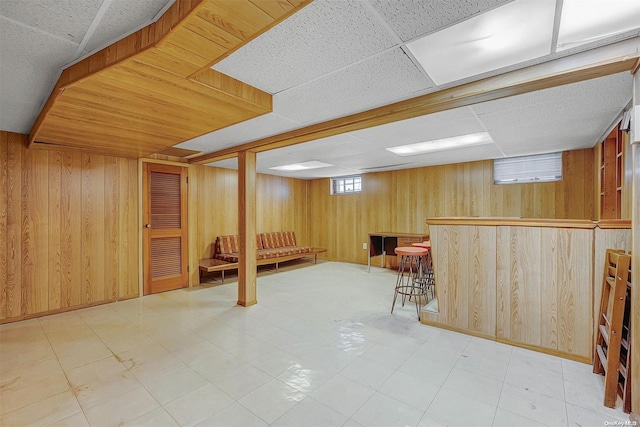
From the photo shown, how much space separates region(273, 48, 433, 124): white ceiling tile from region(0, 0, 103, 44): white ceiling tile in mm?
1282

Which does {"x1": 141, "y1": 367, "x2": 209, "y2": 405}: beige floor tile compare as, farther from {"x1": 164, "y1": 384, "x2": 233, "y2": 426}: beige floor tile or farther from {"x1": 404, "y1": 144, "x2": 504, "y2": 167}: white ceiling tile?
{"x1": 404, "y1": 144, "x2": 504, "y2": 167}: white ceiling tile

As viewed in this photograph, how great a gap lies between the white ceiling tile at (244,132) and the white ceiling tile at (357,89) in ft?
0.76

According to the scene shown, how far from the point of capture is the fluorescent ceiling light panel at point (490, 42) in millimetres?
1422

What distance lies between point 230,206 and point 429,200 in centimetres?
425

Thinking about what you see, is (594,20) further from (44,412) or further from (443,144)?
(44,412)

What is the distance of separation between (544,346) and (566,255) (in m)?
0.85

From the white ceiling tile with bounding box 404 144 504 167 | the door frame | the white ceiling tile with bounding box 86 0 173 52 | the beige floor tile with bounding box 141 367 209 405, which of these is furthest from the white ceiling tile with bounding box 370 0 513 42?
the door frame

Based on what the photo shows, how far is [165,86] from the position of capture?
1.98 metres

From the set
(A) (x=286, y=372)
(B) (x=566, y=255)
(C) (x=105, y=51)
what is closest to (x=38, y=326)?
(A) (x=286, y=372)

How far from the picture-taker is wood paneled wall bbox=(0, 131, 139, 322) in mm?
3393

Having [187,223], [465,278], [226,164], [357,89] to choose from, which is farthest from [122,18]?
[226,164]

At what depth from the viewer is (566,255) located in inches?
97.7

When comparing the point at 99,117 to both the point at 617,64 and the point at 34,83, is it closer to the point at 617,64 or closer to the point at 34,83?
the point at 34,83

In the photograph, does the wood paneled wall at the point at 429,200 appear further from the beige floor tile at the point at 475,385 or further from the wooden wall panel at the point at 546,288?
the beige floor tile at the point at 475,385
